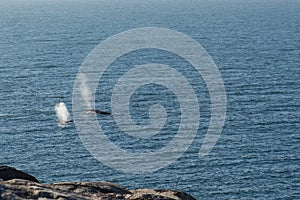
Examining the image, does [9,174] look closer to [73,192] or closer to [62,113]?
[73,192]

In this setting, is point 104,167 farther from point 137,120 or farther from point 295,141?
point 295,141

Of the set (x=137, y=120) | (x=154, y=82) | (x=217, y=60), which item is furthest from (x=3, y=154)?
(x=217, y=60)

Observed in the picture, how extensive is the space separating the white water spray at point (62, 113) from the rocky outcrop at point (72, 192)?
84.4 m

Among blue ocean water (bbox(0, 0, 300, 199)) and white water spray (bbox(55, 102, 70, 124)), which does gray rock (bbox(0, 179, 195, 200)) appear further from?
white water spray (bbox(55, 102, 70, 124))

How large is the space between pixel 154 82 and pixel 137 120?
29685mm

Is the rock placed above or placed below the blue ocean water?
below

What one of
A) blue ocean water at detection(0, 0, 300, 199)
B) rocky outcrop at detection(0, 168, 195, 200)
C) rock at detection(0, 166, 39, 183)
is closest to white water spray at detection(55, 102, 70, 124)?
blue ocean water at detection(0, 0, 300, 199)

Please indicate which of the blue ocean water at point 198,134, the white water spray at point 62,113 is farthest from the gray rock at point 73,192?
the white water spray at point 62,113

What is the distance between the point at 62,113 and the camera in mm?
106688

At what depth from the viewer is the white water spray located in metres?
103

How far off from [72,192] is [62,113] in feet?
296

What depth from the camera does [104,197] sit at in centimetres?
1739

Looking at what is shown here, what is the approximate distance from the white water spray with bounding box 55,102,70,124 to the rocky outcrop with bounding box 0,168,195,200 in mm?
84372

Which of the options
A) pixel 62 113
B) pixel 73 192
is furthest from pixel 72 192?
pixel 62 113
